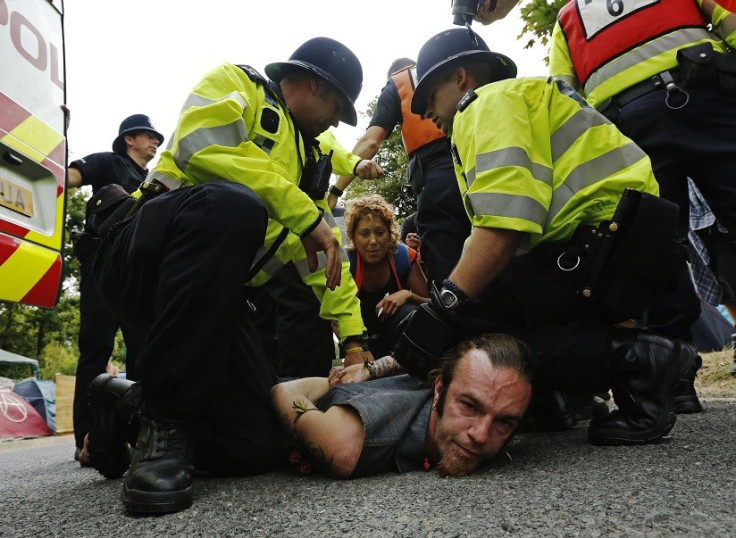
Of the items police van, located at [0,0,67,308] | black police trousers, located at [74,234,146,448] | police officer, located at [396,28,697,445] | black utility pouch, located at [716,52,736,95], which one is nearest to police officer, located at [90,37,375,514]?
police van, located at [0,0,67,308]

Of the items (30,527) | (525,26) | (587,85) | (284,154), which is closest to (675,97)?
(587,85)

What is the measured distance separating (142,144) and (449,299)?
281cm

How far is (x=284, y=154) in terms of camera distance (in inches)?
80.7

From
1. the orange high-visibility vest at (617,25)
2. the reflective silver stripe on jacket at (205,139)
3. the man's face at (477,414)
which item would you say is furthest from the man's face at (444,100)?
the man's face at (477,414)

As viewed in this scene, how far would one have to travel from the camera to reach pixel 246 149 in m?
1.76

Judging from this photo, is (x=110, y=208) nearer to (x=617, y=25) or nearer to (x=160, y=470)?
(x=160, y=470)

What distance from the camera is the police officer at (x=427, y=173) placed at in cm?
274

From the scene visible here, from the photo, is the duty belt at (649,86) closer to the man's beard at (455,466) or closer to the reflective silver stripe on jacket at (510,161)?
the reflective silver stripe on jacket at (510,161)

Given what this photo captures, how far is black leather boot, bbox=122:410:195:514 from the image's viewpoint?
125 cm

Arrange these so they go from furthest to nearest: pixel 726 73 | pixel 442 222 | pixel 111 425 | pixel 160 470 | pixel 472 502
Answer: pixel 442 222
pixel 726 73
pixel 111 425
pixel 160 470
pixel 472 502

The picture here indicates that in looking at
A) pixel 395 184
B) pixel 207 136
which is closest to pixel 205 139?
pixel 207 136

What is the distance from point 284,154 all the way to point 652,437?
4.98 ft

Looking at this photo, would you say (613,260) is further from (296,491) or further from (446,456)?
(296,491)

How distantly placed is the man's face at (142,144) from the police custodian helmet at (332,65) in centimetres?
180
